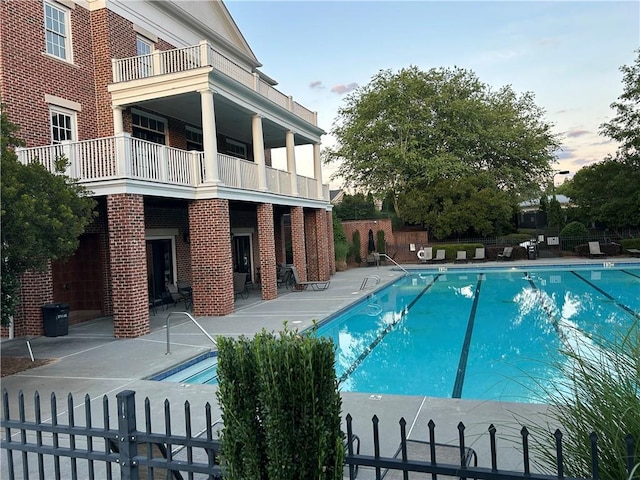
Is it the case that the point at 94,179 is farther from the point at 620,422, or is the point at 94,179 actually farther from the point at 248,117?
the point at 620,422

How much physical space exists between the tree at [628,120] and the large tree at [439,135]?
17.9 feet

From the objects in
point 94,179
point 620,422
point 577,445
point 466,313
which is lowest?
point 466,313

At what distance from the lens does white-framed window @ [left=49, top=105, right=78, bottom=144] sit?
1208cm

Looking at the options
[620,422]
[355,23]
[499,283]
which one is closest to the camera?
[620,422]

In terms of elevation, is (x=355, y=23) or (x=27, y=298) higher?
(x=355, y=23)

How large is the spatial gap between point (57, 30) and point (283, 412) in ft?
44.7

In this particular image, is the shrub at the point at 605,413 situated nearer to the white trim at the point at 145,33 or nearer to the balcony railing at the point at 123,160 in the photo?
A: the balcony railing at the point at 123,160

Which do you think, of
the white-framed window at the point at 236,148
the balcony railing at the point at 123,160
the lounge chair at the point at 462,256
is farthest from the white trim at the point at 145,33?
the lounge chair at the point at 462,256

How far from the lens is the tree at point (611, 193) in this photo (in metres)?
25.7

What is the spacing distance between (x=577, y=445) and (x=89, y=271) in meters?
14.2

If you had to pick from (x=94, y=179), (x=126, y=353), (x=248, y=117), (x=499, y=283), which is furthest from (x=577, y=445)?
(x=499, y=283)

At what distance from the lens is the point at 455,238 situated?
31.5 meters

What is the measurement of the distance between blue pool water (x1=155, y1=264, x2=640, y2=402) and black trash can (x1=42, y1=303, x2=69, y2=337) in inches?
179

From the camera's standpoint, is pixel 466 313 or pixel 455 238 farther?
pixel 455 238
